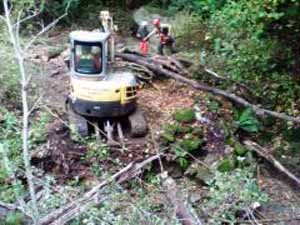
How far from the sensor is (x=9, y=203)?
4926 mm

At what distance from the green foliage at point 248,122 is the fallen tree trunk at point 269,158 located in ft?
0.56

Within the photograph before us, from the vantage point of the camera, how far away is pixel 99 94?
6086 millimetres

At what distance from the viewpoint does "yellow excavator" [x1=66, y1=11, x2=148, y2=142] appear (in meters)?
6.11

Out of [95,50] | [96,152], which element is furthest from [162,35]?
[96,152]

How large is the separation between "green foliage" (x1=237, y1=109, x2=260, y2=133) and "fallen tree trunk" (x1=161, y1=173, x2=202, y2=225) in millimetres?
1138

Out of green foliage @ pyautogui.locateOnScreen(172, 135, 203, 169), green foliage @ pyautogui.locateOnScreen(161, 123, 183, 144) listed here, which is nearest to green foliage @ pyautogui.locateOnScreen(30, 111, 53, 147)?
green foliage @ pyautogui.locateOnScreen(161, 123, 183, 144)

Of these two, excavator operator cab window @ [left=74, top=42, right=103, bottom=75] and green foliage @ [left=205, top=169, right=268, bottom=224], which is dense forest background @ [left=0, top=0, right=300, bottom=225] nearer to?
green foliage @ [left=205, top=169, right=268, bottom=224]

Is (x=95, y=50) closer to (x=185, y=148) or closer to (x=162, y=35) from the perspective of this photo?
(x=185, y=148)

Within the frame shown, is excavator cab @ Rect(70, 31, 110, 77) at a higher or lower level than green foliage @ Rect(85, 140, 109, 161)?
higher

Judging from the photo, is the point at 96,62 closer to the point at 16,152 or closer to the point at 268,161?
the point at 16,152

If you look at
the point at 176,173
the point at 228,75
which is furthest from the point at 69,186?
the point at 228,75

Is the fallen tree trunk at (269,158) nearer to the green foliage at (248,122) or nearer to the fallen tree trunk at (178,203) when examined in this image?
the green foliage at (248,122)

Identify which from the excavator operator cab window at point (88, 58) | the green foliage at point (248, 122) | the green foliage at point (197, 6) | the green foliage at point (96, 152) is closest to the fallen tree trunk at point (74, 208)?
the green foliage at point (96, 152)

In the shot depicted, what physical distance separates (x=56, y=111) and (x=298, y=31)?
2524 mm
